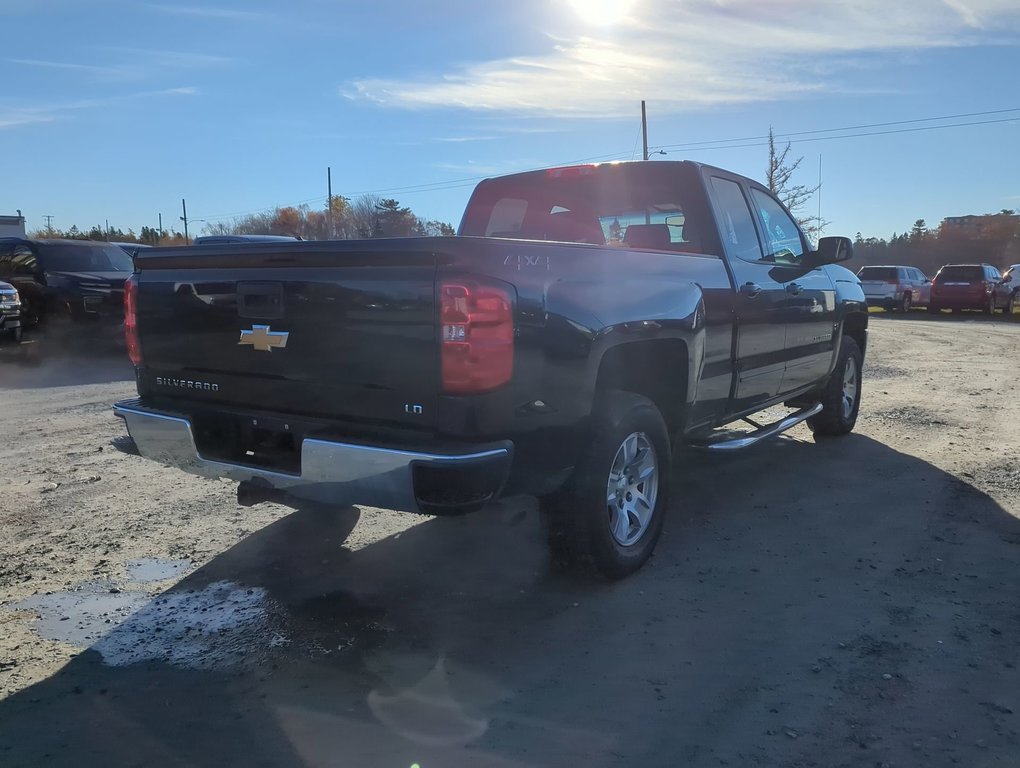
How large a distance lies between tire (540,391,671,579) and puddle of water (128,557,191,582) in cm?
188

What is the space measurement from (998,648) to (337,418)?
277 centimetres

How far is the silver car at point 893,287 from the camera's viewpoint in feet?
87.1

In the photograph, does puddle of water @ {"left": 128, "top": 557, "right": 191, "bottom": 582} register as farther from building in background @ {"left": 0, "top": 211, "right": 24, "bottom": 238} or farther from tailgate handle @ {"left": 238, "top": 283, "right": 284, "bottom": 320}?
building in background @ {"left": 0, "top": 211, "right": 24, "bottom": 238}

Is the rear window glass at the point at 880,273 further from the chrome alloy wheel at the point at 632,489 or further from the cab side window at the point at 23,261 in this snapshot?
the chrome alloy wheel at the point at 632,489

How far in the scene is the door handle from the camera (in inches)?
191

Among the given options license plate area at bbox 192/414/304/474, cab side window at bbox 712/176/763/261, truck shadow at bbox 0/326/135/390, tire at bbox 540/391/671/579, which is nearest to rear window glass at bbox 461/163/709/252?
cab side window at bbox 712/176/763/261

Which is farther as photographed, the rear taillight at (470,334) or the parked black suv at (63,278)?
the parked black suv at (63,278)

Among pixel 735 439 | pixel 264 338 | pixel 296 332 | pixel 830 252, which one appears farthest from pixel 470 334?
pixel 830 252

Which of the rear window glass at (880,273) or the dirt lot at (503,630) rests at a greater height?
the rear window glass at (880,273)

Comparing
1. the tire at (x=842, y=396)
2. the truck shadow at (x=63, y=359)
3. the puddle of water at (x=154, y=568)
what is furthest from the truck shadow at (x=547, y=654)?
the truck shadow at (x=63, y=359)

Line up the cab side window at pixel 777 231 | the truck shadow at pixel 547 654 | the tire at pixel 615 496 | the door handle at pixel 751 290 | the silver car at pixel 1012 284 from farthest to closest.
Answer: the silver car at pixel 1012 284 < the cab side window at pixel 777 231 < the door handle at pixel 751 290 < the tire at pixel 615 496 < the truck shadow at pixel 547 654

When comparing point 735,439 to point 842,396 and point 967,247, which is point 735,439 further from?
point 967,247

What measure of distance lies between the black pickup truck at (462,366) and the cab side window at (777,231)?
696 millimetres

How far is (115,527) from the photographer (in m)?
4.70
